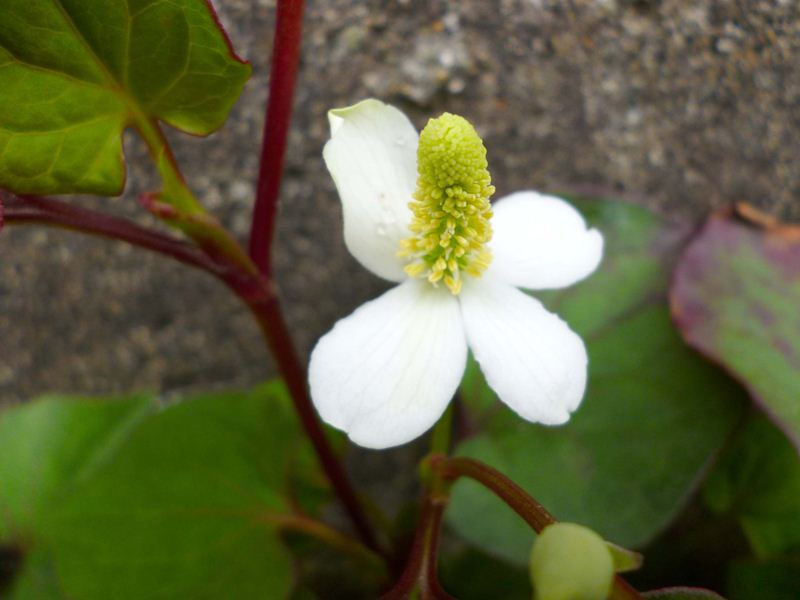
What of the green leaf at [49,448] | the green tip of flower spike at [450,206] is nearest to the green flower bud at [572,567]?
the green tip of flower spike at [450,206]

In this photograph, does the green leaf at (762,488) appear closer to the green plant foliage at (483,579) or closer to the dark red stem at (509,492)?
the green plant foliage at (483,579)

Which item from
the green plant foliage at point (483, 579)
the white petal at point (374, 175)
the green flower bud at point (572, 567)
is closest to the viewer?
the green flower bud at point (572, 567)

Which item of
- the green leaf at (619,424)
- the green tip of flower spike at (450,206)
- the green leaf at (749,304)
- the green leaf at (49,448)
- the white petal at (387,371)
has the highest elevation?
the green tip of flower spike at (450,206)

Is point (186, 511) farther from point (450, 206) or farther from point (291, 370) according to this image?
point (450, 206)

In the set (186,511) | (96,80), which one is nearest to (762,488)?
(186,511)

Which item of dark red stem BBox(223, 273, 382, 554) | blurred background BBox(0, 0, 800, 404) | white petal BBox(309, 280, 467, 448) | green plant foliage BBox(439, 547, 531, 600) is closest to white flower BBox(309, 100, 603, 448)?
white petal BBox(309, 280, 467, 448)

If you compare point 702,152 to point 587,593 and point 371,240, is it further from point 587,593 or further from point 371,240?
point 587,593
